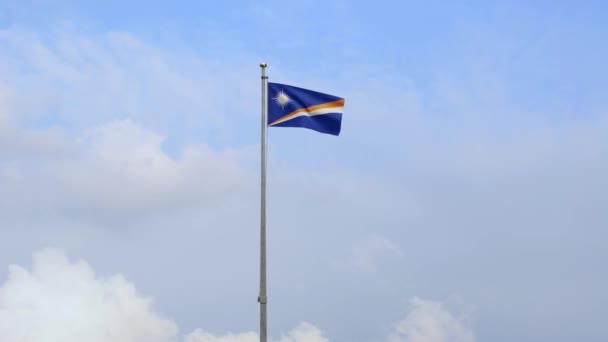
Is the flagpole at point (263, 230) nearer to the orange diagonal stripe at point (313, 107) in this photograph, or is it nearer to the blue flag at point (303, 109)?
the blue flag at point (303, 109)

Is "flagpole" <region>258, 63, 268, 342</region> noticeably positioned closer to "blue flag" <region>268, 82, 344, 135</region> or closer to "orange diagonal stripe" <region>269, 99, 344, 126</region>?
"blue flag" <region>268, 82, 344, 135</region>

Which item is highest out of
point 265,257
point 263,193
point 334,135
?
point 334,135

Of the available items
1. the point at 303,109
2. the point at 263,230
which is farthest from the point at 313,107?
the point at 263,230

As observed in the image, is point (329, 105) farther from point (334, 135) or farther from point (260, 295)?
point (260, 295)

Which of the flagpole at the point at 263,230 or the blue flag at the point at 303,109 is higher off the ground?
the blue flag at the point at 303,109

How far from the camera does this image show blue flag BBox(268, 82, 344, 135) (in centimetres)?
3647

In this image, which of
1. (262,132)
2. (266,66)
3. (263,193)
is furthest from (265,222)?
(266,66)

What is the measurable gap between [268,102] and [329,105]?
2.29 meters

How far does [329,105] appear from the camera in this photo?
37.0 metres

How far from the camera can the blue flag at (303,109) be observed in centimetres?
3647

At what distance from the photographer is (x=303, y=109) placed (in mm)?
36719

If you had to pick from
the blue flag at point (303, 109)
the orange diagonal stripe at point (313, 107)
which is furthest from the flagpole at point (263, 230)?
the orange diagonal stripe at point (313, 107)

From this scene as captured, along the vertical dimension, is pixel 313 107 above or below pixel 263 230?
above

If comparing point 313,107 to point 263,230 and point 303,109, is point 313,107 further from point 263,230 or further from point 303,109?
point 263,230
